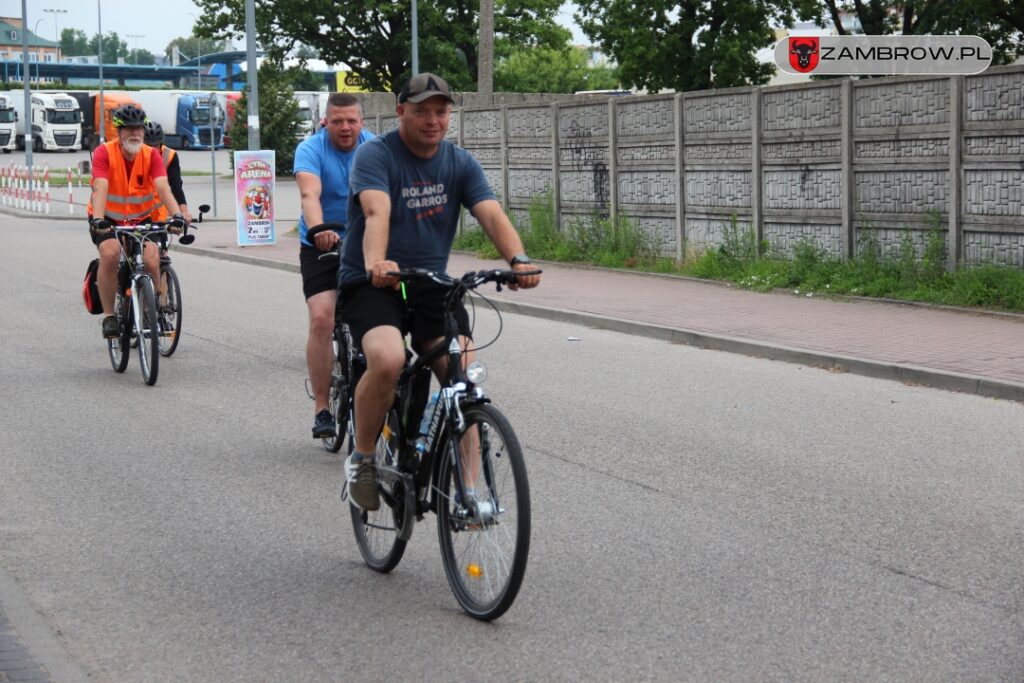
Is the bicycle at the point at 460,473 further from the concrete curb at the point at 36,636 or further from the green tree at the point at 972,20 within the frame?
the green tree at the point at 972,20

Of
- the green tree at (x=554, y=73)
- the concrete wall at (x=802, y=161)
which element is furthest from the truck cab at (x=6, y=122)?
the concrete wall at (x=802, y=161)

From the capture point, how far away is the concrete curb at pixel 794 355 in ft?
32.8

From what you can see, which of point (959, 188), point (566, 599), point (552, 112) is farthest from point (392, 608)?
point (552, 112)

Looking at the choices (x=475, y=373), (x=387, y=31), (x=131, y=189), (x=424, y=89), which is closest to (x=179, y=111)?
(x=387, y=31)

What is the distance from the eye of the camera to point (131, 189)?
11.0 metres

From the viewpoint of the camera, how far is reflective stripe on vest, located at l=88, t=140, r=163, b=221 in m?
10.9

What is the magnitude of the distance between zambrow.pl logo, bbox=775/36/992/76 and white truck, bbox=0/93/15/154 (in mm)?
66255

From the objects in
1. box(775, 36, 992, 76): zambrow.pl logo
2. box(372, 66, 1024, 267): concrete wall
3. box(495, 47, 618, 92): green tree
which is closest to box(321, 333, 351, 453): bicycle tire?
box(372, 66, 1024, 267): concrete wall

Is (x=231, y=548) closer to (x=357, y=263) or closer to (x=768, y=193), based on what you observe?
(x=357, y=263)

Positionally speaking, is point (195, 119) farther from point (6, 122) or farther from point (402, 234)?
point (402, 234)

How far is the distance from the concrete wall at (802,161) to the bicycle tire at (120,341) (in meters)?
7.85

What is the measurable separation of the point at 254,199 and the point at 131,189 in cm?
1433

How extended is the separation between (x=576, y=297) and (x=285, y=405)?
6.83m

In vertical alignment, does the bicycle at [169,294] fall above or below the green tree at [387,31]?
below
